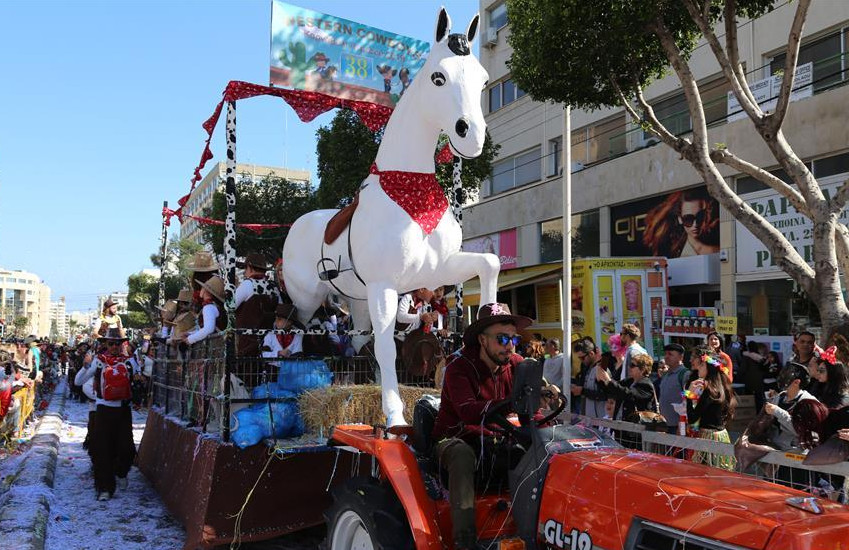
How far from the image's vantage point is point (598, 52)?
9578 millimetres

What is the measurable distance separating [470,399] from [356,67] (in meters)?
5.92

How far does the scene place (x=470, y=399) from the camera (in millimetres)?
3629

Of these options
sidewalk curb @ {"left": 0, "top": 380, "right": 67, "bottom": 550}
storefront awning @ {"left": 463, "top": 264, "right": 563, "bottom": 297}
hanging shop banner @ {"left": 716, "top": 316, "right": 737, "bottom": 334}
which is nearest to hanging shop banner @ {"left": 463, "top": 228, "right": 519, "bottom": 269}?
storefront awning @ {"left": 463, "top": 264, "right": 563, "bottom": 297}

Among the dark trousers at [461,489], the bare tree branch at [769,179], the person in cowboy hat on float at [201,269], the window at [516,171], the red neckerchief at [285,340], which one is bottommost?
the dark trousers at [461,489]

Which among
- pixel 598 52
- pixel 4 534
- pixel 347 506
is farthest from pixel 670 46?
pixel 4 534

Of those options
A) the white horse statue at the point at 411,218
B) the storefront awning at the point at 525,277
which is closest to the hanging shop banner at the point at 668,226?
the storefront awning at the point at 525,277

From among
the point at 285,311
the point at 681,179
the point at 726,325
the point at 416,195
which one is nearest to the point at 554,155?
the point at 681,179

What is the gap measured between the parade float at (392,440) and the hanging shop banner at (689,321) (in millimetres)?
7788

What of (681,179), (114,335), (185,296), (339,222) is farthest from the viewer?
(681,179)

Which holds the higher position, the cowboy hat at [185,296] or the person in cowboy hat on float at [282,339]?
the cowboy hat at [185,296]

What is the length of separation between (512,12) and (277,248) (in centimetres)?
879

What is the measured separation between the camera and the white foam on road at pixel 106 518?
593 centimetres

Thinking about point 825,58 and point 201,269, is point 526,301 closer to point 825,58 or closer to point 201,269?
point 825,58

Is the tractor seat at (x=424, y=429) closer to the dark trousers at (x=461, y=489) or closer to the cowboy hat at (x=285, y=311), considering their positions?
the dark trousers at (x=461, y=489)
